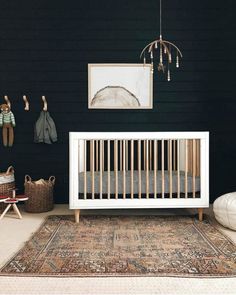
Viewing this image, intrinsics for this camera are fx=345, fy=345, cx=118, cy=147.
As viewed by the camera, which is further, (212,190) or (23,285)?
(212,190)

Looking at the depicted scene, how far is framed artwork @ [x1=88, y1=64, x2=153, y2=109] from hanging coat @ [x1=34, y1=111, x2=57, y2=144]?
508 millimetres

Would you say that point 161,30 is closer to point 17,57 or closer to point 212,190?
point 17,57

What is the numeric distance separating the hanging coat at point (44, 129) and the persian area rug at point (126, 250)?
112cm

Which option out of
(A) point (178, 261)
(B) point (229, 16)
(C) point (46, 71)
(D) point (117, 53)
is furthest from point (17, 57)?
(A) point (178, 261)

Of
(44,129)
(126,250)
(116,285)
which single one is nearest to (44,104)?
(44,129)

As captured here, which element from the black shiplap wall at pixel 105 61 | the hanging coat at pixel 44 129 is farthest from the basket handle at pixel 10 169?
the hanging coat at pixel 44 129

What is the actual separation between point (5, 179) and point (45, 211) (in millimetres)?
556

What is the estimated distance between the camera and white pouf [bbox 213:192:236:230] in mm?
2811

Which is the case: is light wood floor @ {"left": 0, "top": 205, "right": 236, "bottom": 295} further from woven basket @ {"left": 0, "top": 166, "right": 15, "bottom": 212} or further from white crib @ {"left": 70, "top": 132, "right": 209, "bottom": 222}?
woven basket @ {"left": 0, "top": 166, "right": 15, "bottom": 212}

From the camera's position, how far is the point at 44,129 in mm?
3984

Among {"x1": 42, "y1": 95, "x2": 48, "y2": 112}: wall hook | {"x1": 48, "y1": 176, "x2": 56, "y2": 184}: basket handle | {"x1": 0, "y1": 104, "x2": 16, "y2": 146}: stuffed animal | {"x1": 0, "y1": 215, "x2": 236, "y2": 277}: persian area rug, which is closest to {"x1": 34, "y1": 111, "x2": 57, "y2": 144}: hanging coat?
{"x1": 42, "y1": 95, "x2": 48, "y2": 112}: wall hook

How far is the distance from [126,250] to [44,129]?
6.84 feet

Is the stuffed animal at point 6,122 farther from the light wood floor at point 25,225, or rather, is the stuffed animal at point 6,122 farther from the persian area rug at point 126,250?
the persian area rug at point 126,250

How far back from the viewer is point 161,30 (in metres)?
4.13
